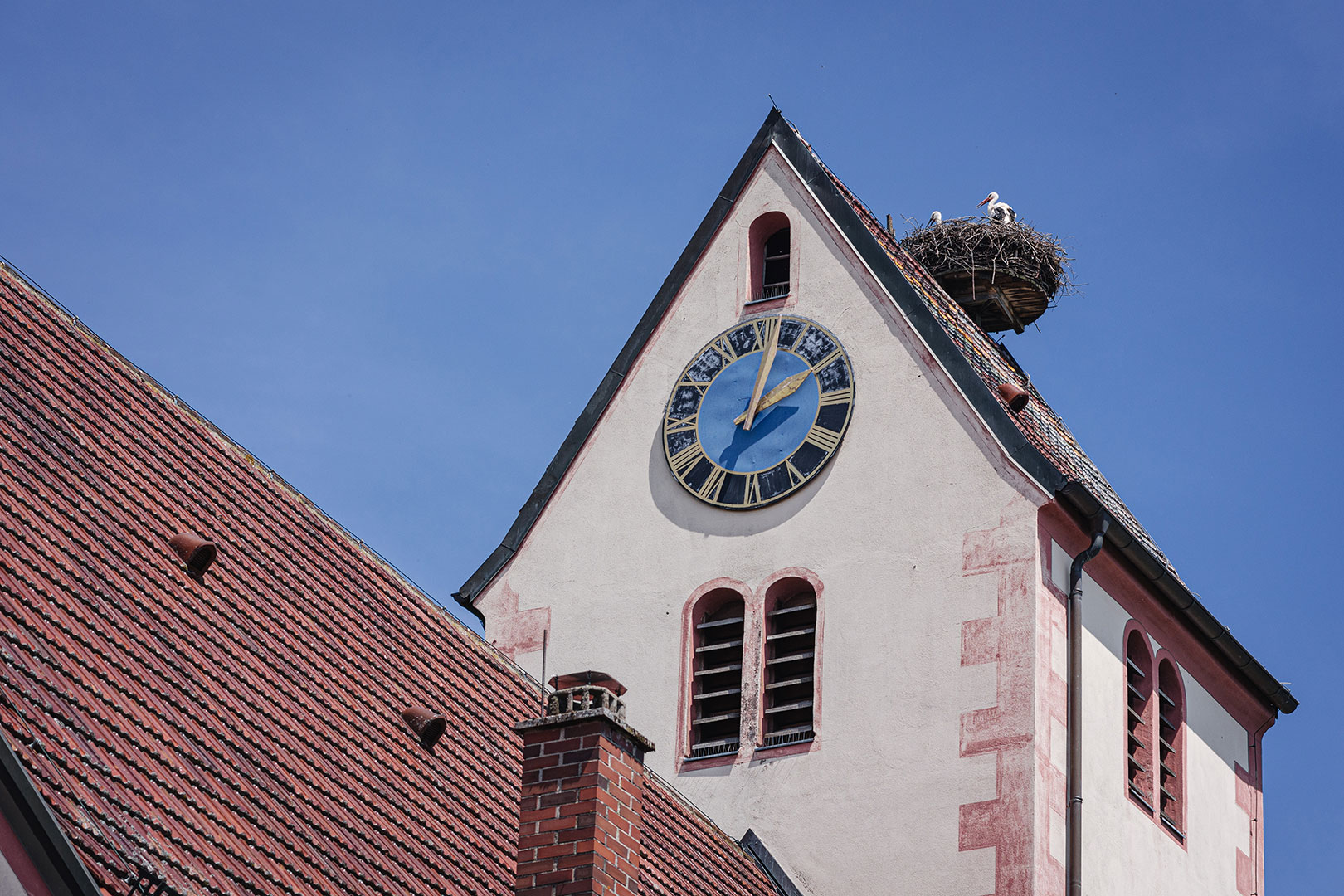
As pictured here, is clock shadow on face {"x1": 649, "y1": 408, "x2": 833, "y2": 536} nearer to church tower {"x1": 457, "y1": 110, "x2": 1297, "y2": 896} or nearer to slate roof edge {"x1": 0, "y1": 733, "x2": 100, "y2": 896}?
church tower {"x1": 457, "y1": 110, "x2": 1297, "y2": 896}

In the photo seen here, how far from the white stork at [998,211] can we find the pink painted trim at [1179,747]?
7177 mm

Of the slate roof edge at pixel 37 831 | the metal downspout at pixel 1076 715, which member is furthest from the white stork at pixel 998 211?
the slate roof edge at pixel 37 831

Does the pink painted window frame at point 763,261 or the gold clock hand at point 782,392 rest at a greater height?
the pink painted window frame at point 763,261

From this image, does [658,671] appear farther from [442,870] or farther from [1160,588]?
[442,870]

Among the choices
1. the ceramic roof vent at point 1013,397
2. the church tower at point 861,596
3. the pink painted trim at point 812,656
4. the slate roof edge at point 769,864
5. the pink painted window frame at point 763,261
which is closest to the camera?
the church tower at point 861,596

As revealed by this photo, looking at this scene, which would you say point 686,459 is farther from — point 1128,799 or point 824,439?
point 1128,799

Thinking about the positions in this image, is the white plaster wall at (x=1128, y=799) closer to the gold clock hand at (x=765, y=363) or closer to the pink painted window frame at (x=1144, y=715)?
the pink painted window frame at (x=1144, y=715)

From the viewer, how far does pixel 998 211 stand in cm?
2933

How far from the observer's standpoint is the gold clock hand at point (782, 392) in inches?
907

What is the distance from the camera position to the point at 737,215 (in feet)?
80.2

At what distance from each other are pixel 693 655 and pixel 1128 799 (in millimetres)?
3969

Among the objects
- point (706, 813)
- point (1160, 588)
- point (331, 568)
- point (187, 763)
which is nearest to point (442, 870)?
point (187, 763)

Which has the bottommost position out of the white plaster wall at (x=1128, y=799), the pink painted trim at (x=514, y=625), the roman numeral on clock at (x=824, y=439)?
the white plaster wall at (x=1128, y=799)

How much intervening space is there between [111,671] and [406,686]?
402 cm
